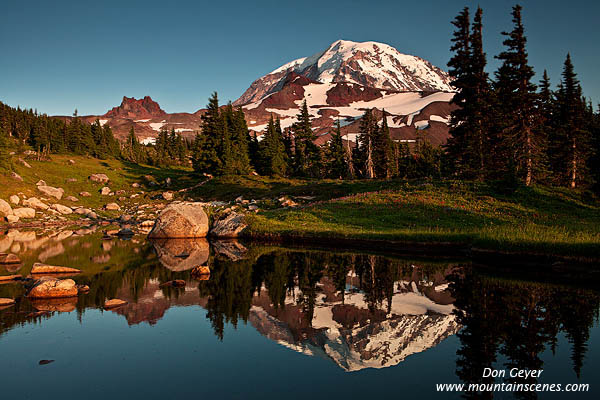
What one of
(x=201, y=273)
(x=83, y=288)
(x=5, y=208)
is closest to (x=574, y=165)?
(x=201, y=273)

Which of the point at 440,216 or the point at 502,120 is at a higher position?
the point at 502,120

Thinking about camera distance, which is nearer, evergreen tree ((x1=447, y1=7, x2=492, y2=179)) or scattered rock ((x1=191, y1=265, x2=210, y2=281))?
scattered rock ((x1=191, y1=265, x2=210, y2=281))

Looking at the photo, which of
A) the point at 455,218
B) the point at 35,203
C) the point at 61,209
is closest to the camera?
the point at 455,218

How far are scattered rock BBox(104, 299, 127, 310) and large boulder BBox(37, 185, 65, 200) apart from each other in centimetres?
5492

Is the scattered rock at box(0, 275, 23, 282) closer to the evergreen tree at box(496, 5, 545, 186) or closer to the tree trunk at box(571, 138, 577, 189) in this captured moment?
the evergreen tree at box(496, 5, 545, 186)

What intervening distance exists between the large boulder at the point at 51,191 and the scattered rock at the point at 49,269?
47.5m

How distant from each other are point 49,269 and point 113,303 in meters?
7.52

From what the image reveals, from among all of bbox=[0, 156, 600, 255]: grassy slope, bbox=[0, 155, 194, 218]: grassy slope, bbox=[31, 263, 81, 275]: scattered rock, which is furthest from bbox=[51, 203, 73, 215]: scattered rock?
bbox=[31, 263, 81, 275]: scattered rock

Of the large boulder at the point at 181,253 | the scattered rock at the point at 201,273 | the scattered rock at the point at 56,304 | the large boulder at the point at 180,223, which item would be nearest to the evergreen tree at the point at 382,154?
the large boulder at the point at 180,223

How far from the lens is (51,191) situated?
2306 inches

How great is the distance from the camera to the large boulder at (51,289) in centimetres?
1443

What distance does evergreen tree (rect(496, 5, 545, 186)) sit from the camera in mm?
38406

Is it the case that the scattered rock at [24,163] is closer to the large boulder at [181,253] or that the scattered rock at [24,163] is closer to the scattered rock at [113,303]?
the large boulder at [181,253]

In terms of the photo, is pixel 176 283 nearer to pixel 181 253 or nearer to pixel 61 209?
pixel 181 253
